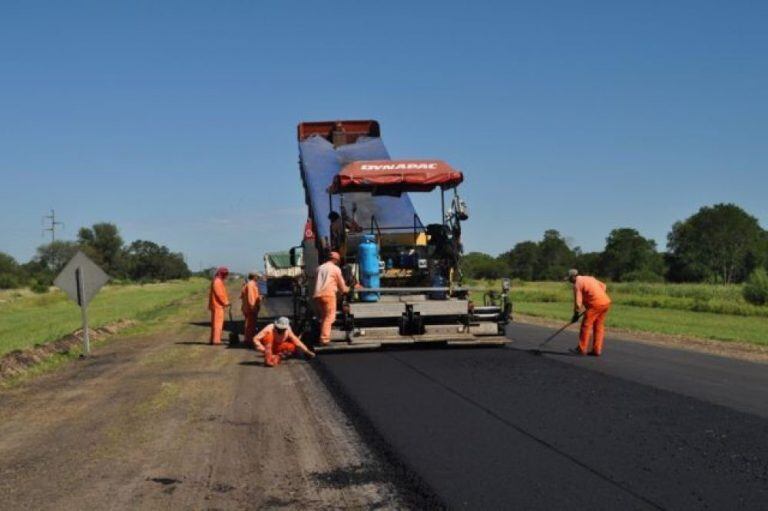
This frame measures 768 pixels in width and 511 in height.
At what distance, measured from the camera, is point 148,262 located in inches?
5404

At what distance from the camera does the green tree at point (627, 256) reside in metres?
83.8

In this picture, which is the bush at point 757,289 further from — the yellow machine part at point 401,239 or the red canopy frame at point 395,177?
the red canopy frame at point 395,177

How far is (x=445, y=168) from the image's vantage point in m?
13.0

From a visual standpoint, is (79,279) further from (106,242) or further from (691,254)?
(106,242)

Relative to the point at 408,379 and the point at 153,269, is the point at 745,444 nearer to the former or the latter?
the point at 408,379

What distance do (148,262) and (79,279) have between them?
423ft

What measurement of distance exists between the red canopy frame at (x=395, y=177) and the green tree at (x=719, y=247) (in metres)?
73.6

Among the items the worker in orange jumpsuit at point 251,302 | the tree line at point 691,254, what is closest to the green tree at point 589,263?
the tree line at point 691,254

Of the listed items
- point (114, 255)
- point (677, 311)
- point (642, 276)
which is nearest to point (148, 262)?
point (114, 255)

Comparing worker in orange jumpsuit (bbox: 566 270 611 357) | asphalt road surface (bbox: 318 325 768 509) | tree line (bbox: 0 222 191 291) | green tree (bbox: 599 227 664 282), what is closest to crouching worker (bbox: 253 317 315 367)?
asphalt road surface (bbox: 318 325 768 509)

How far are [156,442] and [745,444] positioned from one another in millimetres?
4812

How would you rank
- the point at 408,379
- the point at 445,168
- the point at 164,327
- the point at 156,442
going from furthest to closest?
the point at 164,327, the point at 445,168, the point at 408,379, the point at 156,442

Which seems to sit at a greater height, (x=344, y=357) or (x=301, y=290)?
(x=301, y=290)

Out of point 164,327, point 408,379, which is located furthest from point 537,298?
point 408,379
